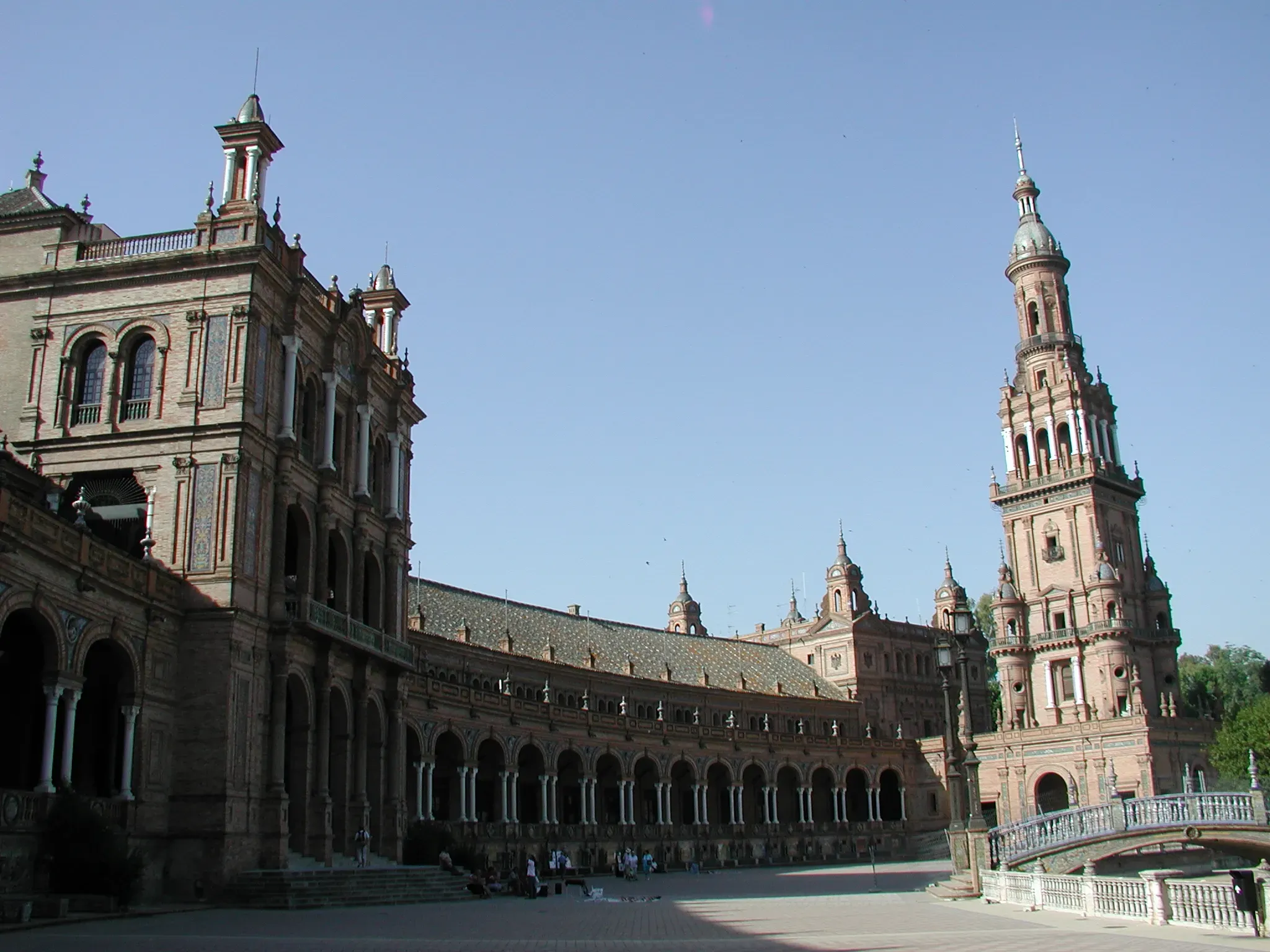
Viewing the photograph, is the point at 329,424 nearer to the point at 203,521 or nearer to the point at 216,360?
the point at 216,360

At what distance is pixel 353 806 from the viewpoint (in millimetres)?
41438

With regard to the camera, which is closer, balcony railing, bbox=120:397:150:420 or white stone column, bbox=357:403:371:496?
balcony railing, bbox=120:397:150:420

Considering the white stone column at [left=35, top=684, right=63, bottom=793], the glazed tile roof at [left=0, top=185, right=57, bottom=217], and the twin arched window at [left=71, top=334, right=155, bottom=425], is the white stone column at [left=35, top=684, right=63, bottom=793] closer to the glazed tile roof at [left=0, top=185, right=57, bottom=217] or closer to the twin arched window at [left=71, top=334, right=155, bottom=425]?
the twin arched window at [left=71, top=334, right=155, bottom=425]

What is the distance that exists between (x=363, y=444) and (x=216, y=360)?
29.5ft

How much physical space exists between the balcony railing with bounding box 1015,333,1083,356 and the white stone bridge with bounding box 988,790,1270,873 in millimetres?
57566

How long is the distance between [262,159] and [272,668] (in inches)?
645

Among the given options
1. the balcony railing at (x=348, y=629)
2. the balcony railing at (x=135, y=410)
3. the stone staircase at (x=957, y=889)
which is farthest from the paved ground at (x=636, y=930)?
the balcony railing at (x=135, y=410)

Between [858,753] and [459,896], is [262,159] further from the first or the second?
[858,753]

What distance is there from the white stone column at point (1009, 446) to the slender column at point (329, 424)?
221 feet

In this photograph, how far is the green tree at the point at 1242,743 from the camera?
7806 centimetres

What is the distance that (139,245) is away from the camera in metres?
38.9

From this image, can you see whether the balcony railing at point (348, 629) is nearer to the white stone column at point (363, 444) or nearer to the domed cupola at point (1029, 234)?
the white stone column at point (363, 444)

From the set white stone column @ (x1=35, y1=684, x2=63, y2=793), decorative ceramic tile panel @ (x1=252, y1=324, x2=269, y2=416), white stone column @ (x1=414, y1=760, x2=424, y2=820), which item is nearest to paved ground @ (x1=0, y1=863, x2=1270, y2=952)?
white stone column @ (x1=35, y1=684, x2=63, y2=793)

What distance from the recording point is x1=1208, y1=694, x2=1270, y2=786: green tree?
78062 mm
